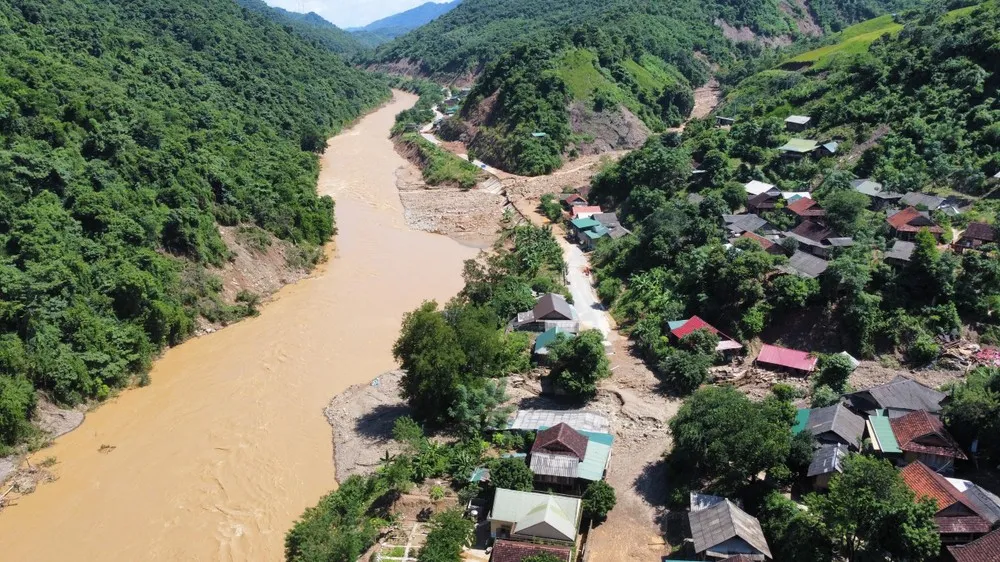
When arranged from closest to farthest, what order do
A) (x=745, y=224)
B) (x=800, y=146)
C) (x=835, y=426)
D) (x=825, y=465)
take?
1. (x=825, y=465)
2. (x=835, y=426)
3. (x=745, y=224)
4. (x=800, y=146)

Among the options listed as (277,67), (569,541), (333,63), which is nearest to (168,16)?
(277,67)

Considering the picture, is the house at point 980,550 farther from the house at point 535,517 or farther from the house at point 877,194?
the house at point 877,194

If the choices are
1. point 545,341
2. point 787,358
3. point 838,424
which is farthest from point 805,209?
point 838,424

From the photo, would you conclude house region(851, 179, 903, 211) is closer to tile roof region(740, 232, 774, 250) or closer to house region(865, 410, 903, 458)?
tile roof region(740, 232, 774, 250)

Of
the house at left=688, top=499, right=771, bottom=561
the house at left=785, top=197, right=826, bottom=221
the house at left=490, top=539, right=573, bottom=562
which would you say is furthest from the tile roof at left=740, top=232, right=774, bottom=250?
the house at left=490, top=539, right=573, bottom=562

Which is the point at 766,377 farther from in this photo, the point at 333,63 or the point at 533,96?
the point at 333,63

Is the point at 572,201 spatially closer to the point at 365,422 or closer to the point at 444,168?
the point at 444,168

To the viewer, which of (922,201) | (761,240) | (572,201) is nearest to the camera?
(761,240)
